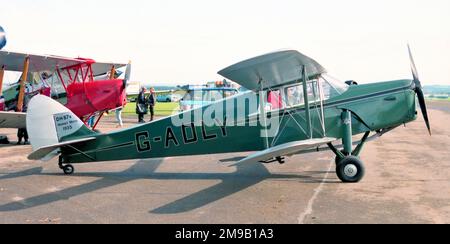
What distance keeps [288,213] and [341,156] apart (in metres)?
2.38

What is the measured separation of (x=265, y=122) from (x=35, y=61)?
9279 mm

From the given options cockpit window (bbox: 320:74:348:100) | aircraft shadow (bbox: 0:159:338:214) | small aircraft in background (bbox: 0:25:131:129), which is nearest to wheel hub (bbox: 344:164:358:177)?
aircraft shadow (bbox: 0:159:338:214)

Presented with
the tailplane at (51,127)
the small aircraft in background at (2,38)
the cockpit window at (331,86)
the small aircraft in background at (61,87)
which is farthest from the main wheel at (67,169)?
the small aircraft in background at (2,38)

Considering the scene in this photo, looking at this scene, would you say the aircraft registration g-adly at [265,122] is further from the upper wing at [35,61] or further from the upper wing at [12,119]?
the upper wing at [35,61]

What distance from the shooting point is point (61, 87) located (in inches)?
564

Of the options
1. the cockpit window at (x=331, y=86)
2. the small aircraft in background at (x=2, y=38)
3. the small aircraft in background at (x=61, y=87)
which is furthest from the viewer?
the small aircraft in background at (x=2, y=38)

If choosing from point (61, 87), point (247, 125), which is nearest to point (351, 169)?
point (247, 125)

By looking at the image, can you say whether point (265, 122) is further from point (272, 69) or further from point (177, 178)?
point (177, 178)

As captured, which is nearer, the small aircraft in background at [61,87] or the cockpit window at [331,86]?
the cockpit window at [331,86]

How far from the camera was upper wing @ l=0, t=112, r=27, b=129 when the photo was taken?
39.4 ft

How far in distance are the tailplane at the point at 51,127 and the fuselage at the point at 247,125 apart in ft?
0.87

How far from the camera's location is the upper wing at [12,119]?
473 inches

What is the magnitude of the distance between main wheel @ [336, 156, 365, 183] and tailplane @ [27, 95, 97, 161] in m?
4.73

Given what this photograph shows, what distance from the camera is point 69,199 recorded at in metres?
6.35
